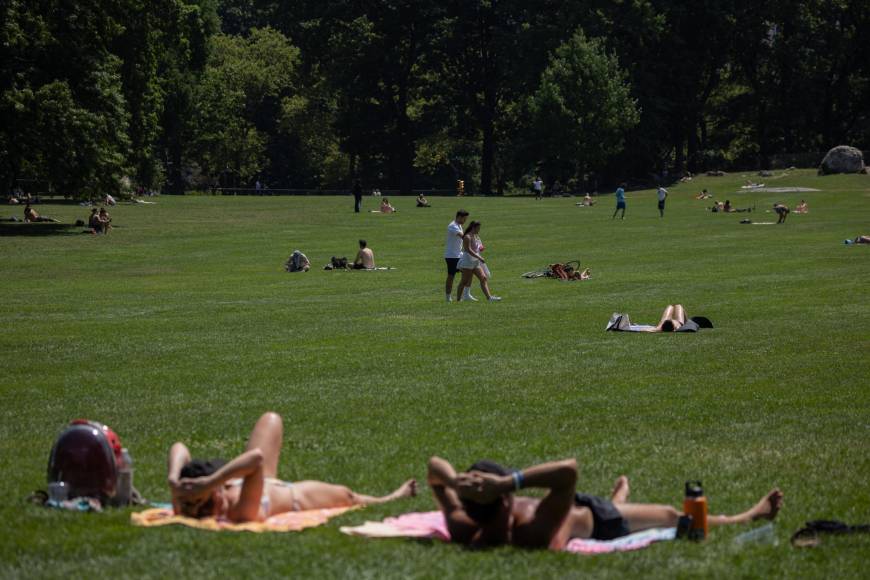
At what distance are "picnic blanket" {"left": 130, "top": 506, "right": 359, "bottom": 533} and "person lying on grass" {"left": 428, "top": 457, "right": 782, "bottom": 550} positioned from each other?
111 cm

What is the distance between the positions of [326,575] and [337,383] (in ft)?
29.8

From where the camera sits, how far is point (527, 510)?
9.01 metres

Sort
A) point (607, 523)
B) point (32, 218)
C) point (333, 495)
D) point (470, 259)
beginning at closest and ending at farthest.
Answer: point (607, 523), point (333, 495), point (470, 259), point (32, 218)

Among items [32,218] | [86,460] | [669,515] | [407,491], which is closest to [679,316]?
[407,491]

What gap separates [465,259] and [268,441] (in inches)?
824

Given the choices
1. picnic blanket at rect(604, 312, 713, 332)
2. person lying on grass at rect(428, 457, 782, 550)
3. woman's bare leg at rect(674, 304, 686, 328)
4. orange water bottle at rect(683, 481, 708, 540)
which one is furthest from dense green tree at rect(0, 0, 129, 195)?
orange water bottle at rect(683, 481, 708, 540)

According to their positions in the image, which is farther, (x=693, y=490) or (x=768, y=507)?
(x=768, y=507)

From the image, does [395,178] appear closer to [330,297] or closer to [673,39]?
[673,39]

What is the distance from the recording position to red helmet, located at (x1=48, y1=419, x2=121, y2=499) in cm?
960

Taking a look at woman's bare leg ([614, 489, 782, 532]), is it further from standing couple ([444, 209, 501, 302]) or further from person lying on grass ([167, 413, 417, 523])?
standing couple ([444, 209, 501, 302])

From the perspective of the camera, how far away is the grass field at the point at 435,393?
8664 millimetres

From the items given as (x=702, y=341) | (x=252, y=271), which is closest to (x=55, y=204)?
(x=252, y=271)

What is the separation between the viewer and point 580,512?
911 cm

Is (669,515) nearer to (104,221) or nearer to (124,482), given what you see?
(124,482)
